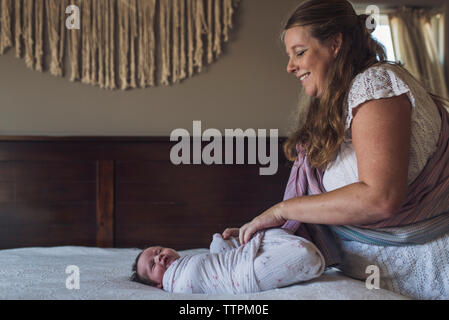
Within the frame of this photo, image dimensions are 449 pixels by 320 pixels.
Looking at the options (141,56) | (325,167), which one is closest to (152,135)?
(141,56)

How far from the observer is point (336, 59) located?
1.07 meters

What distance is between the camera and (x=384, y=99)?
91cm

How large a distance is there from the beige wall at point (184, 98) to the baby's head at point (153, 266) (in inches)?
56.5

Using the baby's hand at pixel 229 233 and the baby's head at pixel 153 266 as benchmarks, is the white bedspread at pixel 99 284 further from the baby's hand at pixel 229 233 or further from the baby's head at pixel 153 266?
the baby's hand at pixel 229 233

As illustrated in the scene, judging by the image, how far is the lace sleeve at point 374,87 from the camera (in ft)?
3.02

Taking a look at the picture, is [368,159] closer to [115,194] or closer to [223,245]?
[223,245]

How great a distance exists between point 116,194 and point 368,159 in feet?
5.91

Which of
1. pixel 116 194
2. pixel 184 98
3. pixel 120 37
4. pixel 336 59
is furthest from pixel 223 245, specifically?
pixel 120 37

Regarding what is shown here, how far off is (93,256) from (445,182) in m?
1.30

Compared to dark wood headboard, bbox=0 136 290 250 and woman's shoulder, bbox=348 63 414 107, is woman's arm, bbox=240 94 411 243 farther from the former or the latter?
dark wood headboard, bbox=0 136 290 250

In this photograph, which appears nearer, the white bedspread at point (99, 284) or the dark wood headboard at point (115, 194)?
the white bedspread at point (99, 284)

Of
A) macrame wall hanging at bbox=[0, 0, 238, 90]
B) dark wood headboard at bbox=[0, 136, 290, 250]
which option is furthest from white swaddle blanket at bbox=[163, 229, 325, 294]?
macrame wall hanging at bbox=[0, 0, 238, 90]

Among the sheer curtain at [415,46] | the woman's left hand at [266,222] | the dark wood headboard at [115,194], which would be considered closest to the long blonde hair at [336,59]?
the woman's left hand at [266,222]
